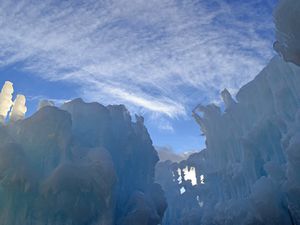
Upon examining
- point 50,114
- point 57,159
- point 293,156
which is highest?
point 50,114

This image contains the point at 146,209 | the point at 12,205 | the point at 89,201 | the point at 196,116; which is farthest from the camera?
the point at 196,116

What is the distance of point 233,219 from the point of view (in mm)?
30500

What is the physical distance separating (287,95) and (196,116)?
18195mm

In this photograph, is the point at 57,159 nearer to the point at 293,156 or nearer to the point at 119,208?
the point at 119,208

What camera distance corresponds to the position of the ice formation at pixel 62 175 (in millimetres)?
20188

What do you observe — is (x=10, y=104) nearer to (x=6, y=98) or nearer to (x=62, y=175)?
(x=6, y=98)

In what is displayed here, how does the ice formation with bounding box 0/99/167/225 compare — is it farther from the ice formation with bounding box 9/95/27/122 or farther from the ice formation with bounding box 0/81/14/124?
the ice formation with bounding box 0/81/14/124

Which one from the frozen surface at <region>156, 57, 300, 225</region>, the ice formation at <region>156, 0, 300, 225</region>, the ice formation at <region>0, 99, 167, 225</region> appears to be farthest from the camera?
the frozen surface at <region>156, 57, 300, 225</region>

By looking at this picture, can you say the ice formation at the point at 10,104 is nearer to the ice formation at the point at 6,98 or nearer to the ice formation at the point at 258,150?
the ice formation at the point at 6,98

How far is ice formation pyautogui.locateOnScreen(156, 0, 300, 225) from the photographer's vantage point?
76.4 feet

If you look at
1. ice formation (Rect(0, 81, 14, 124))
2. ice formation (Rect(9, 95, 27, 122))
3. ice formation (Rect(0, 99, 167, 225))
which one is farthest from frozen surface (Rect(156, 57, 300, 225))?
ice formation (Rect(0, 81, 14, 124))

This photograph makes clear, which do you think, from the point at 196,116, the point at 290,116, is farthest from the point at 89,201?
the point at 196,116

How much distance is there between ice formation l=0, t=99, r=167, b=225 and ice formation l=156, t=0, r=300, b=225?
10.6 metres

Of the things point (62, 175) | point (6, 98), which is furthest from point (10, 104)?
point (62, 175)
